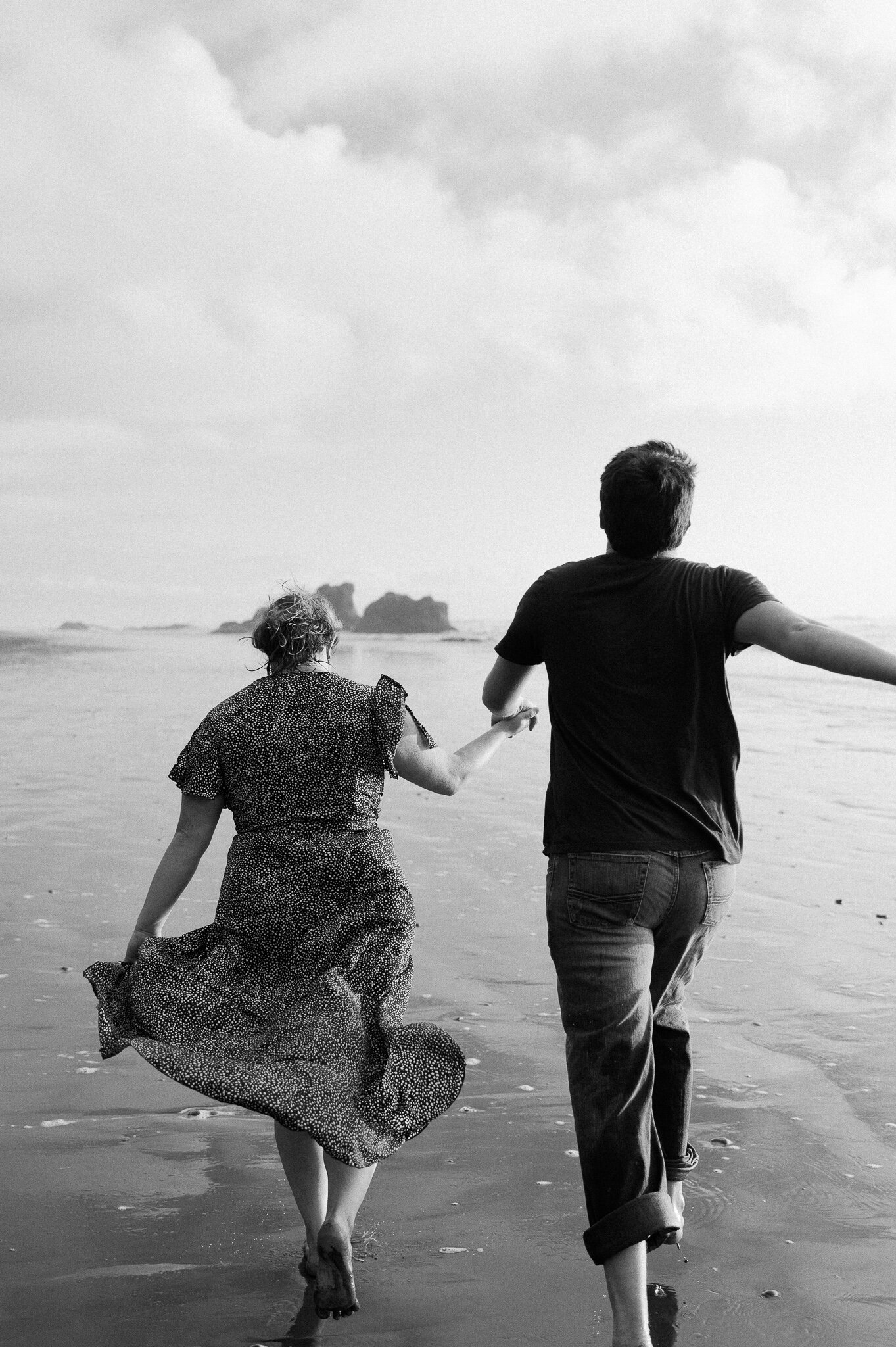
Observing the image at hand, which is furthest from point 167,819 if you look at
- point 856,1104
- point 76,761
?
point 856,1104

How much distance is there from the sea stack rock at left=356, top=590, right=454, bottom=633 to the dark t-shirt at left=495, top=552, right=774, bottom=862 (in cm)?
8673

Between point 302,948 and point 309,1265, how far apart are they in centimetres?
82

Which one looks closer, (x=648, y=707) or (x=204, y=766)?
(x=648, y=707)

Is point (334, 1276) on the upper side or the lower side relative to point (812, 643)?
lower

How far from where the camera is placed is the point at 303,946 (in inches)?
131

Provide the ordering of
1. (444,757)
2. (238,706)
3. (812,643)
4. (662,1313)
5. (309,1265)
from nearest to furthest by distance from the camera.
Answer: (812,643) < (662,1313) < (309,1265) < (238,706) < (444,757)

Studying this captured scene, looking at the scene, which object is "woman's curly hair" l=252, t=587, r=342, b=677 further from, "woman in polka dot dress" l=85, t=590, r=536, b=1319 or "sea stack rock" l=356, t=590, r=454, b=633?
"sea stack rock" l=356, t=590, r=454, b=633

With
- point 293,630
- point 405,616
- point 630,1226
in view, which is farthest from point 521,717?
point 405,616

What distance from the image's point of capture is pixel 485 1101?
174 inches

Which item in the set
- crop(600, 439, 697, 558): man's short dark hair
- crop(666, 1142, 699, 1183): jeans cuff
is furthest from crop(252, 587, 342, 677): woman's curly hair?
crop(666, 1142, 699, 1183): jeans cuff

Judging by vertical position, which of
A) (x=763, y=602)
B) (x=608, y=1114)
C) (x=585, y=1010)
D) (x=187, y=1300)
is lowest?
(x=187, y=1300)

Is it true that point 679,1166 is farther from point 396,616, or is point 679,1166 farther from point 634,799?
point 396,616

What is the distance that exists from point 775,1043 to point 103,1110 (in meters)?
2.61

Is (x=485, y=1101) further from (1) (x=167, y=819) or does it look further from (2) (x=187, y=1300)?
(1) (x=167, y=819)
